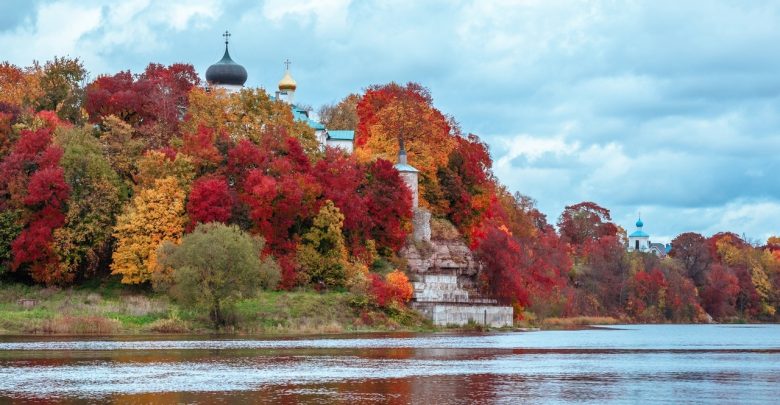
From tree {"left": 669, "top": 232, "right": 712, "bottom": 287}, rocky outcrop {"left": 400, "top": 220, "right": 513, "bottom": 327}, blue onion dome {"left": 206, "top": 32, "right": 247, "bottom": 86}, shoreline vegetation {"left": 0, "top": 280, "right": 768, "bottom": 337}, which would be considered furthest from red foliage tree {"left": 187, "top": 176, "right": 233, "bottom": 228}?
tree {"left": 669, "top": 232, "right": 712, "bottom": 287}

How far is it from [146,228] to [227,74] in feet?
113

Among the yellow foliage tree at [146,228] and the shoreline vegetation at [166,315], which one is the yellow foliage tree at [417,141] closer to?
the shoreline vegetation at [166,315]

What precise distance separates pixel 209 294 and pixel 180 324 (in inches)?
209

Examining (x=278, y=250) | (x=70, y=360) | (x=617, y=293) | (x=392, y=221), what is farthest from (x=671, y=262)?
(x=70, y=360)

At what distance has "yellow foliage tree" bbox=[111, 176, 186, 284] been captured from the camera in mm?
81000

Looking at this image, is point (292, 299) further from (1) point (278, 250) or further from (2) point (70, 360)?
(2) point (70, 360)

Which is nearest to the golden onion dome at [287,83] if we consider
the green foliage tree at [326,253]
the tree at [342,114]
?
the tree at [342,114]

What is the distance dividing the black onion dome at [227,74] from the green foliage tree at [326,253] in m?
28.8

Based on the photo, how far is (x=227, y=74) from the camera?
113 m

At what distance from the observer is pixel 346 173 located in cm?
9088

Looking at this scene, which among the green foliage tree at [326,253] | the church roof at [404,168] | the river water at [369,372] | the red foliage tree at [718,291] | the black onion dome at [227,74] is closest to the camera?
the river water at [369,372]

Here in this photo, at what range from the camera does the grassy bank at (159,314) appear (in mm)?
72188

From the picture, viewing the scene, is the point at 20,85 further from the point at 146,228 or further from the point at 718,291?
the point at 718,291

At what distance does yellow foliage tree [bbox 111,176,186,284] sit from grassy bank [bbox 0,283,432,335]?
6.87ft
